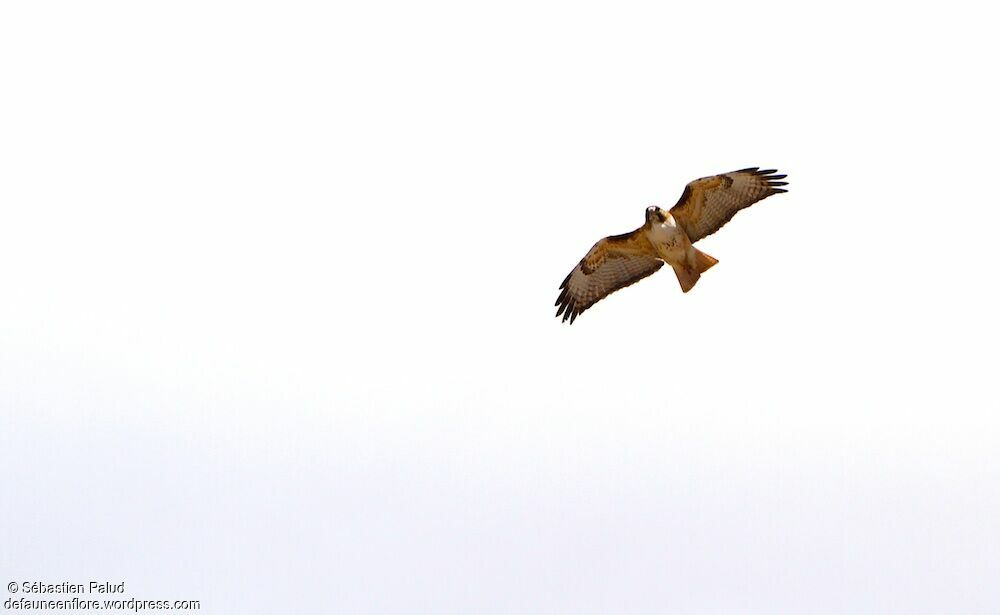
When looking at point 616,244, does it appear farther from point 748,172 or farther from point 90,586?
point 90,586

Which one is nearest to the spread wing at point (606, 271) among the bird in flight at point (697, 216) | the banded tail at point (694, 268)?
the bird in flight at point (697, 216)

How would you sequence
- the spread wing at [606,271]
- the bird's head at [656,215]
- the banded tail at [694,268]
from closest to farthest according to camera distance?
1. the banded tail at [694,268]
2. the bird's head at [656,215]
3. the spread wing at [606,271]

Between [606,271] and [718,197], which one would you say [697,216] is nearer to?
[718,197]

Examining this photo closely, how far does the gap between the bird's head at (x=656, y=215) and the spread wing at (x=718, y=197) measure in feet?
0.64

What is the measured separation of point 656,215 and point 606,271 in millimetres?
1801

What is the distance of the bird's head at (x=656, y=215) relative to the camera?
71.2 feet

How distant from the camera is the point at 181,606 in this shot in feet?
87.6

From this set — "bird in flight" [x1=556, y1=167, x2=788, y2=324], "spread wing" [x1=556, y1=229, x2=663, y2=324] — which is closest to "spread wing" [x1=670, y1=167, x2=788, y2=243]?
"bird in flight" [x1=556, y1=167, x2=788, y2=324]

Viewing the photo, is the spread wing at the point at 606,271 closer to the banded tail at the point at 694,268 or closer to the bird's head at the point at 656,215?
the bird's head at the point at 656,215

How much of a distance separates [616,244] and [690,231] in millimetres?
1134

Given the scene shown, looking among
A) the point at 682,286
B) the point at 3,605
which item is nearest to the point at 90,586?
the point at 3,605

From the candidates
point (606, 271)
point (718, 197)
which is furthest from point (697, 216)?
point (606, 271)

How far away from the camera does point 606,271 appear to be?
23.3 metres

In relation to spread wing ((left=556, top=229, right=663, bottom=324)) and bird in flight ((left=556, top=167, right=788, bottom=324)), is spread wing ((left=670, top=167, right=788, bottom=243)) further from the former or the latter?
spread wing ((left=556, top=229, right=663, bottom=324))
